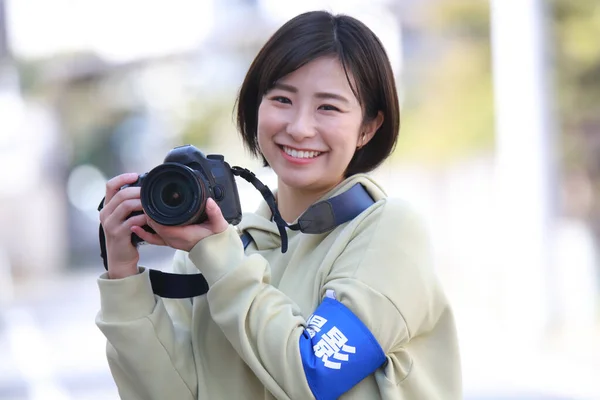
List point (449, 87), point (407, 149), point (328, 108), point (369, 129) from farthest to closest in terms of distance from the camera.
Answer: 1. point (407, 149)
2. point (449, 87)
3. point (369, 129)
4. point (328, 108)

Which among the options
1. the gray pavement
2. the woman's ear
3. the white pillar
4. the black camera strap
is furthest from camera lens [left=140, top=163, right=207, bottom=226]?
the white pillar

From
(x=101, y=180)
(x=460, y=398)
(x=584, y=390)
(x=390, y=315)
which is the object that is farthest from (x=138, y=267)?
(x=101, y=180)

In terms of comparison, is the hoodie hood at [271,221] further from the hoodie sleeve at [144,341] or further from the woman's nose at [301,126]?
the hoodie sleeve at [144,341]

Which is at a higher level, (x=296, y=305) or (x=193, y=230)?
(x=193, y=230)

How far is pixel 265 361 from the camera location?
5.16ft

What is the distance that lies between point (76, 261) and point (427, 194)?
5.99 m

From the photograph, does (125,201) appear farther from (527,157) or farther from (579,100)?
(579,100)

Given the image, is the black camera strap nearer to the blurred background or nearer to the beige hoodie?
the beige hoodie

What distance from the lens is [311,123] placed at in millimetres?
1732

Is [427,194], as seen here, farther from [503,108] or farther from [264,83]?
[264,83]

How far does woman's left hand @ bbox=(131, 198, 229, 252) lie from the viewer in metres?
1.60

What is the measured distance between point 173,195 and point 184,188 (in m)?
0.03

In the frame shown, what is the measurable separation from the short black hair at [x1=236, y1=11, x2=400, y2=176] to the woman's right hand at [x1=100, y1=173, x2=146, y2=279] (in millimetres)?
335

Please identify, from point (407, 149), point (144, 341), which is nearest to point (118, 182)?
point (144, 341)
